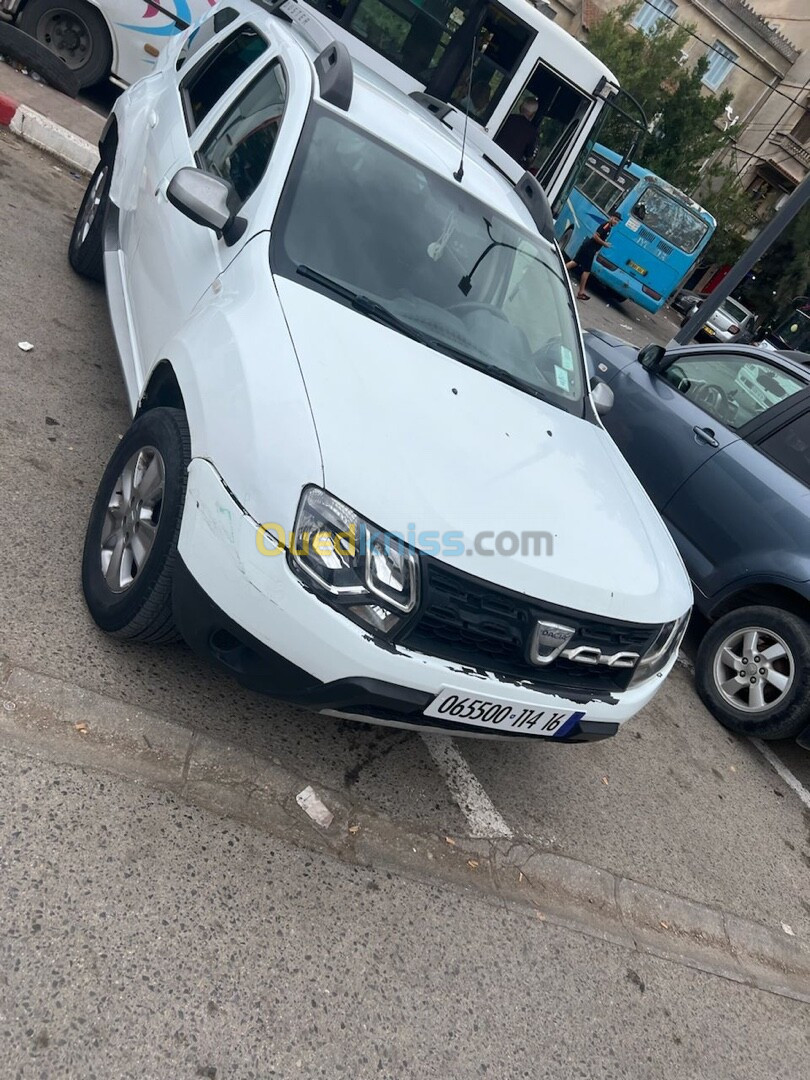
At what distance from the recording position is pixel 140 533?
8.16 feet

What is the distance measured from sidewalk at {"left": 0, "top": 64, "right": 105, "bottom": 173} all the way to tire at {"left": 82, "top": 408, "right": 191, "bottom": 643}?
16.8 ft

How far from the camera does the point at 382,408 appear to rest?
2.30 m

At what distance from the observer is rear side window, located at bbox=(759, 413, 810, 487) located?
4328 mm

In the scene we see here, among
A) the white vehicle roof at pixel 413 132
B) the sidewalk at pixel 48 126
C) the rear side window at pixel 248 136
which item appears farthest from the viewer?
the sidewalk at pixel 48 126

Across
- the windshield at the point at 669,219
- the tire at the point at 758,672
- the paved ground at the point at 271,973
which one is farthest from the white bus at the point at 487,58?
the windshield at the point at 669,219

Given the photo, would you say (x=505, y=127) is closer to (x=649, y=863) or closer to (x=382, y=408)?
(x=382, y=408)

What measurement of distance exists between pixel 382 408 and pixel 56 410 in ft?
6.69

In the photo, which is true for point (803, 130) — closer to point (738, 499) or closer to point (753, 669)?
point (738, 499)

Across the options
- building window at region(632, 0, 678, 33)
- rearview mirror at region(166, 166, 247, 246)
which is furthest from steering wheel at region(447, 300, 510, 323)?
building window at region(632, 0, 678, 33)

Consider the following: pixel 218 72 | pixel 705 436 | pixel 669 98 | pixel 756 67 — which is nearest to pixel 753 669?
pixel 705 436

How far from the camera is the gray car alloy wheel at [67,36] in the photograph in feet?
25.2

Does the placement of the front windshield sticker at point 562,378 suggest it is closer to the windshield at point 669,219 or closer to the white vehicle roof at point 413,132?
the white vehicle roof at point 413,132

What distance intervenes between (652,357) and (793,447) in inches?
45.2

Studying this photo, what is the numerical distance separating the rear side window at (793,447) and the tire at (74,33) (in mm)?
7606
